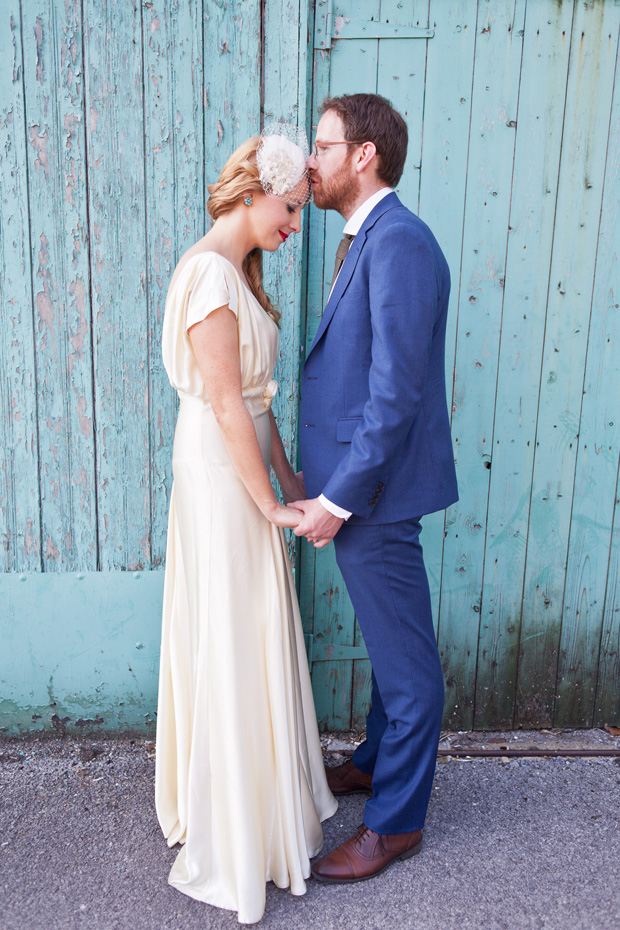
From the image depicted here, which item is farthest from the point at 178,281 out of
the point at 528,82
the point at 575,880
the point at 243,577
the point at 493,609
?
the point at 575,880

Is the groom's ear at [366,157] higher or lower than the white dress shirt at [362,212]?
higher

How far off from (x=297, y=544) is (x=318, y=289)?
1.00 m

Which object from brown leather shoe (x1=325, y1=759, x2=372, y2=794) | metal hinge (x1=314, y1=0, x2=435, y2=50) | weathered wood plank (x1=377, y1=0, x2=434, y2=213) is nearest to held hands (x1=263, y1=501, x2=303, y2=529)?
brown leather shoe (x1=325, y1=759, x2=372, y2=794)

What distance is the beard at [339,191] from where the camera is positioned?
2025 millimetres

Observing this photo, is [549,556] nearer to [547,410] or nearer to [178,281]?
[547,410]

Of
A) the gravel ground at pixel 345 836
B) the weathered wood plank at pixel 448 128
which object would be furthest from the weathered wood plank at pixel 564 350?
the gravel ground at pixel 345 836

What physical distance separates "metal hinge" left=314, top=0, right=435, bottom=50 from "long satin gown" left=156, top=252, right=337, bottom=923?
1.14 meters

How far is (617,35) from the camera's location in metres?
2.54

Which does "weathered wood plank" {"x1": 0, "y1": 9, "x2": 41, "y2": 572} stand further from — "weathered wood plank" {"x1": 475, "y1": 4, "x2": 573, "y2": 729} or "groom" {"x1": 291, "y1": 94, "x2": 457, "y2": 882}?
"weathered wood plank" {"x1": 475, "y1": 4, "x2": 573, "y2": 729}

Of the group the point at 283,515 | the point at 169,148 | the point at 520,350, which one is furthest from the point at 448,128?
the point at 283,515

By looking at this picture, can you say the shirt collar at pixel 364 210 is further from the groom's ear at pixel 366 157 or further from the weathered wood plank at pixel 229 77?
the weathered wood plank at pixel 229 77

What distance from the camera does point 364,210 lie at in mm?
2012

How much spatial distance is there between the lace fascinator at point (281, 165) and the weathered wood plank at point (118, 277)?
733mm

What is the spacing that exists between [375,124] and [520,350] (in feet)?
3.68
